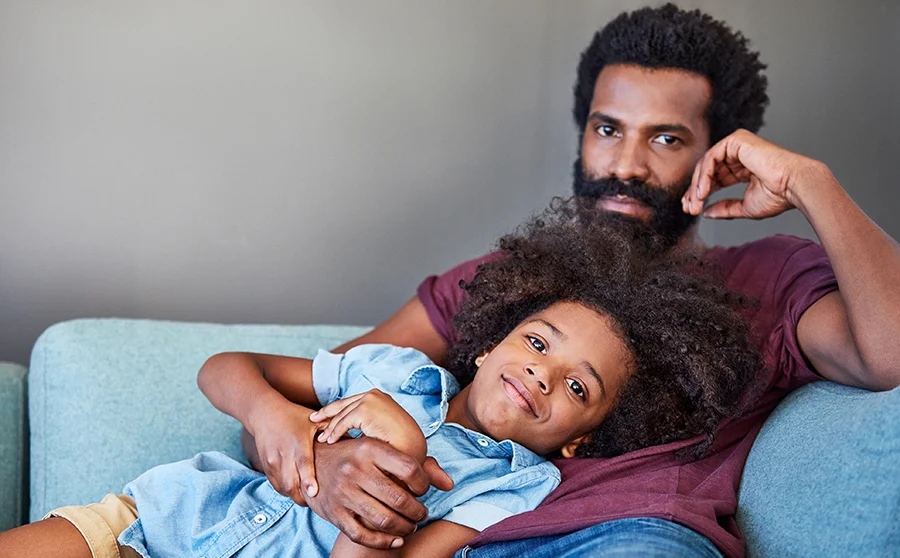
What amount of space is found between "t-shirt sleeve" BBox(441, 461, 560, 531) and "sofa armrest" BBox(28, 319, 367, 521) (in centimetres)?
74

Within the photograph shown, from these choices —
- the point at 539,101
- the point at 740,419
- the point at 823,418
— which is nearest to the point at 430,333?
the point at 740,419

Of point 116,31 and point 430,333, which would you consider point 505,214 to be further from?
point 116,31

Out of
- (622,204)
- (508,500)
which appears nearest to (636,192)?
(622,204)

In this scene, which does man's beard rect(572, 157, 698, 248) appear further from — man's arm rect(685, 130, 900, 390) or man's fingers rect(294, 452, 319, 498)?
man's fingers rect(294, 452, 319, 498)

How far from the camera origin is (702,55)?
2.18m

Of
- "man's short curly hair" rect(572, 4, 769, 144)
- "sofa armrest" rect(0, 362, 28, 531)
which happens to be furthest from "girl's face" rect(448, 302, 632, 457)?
"sofa armrest" rect(0, 362, 28, 531)

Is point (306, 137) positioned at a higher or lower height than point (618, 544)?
higher

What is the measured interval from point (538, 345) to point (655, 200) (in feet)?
2.25

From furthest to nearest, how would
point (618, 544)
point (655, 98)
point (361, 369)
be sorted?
point (655, 98)
point (361, 369)
point (618, 544)

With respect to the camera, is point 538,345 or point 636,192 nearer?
point 538,345

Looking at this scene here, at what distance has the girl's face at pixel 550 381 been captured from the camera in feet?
5.00

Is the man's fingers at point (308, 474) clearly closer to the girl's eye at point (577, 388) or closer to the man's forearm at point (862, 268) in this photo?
the girl's eye at point (577, 388)

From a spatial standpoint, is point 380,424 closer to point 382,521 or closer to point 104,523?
point 382,521

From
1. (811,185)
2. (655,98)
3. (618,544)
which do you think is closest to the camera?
(618,544)
